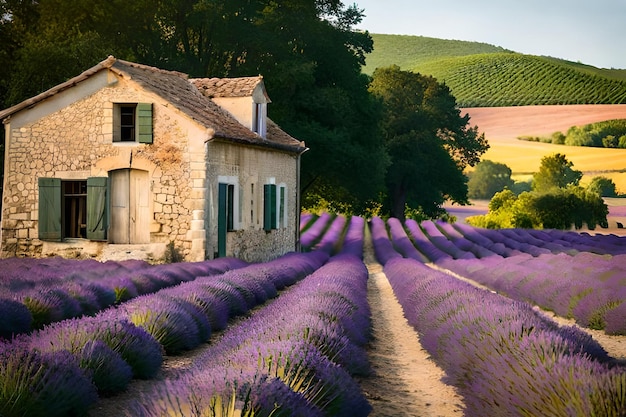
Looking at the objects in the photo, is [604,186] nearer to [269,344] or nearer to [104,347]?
[104,347]

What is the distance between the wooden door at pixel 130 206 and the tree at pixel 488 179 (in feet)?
147

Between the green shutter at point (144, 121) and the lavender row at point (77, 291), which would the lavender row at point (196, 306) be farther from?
the green shutter at point (144, 121)

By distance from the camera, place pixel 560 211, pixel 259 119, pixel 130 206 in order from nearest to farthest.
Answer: pixel 130 206
pixel 259 119
pixel 560 211

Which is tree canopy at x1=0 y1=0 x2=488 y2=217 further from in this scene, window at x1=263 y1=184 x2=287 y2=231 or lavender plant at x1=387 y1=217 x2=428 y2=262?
window at x1=263 y1=184 x2=287 y2=231

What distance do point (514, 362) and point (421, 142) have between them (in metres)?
37.8

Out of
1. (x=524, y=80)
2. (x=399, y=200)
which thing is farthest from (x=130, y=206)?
(x=524, y=80)

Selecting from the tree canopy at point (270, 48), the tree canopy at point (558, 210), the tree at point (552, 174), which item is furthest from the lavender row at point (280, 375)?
the tree at point (552, 174)

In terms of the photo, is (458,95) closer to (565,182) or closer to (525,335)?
(565,182)

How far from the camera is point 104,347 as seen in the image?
16.7 ft

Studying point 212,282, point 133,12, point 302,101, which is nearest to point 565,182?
point 302,101

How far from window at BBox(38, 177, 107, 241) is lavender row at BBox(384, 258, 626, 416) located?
913 centimetres

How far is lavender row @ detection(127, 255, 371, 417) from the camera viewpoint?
2.87 meters

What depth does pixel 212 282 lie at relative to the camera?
9.52 m

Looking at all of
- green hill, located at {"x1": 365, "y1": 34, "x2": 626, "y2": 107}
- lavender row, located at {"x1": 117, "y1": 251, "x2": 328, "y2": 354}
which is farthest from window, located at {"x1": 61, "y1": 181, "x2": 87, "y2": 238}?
green hill, located at {"x1": 365, "y1": 34, "x2": 626, "y2": 107}
